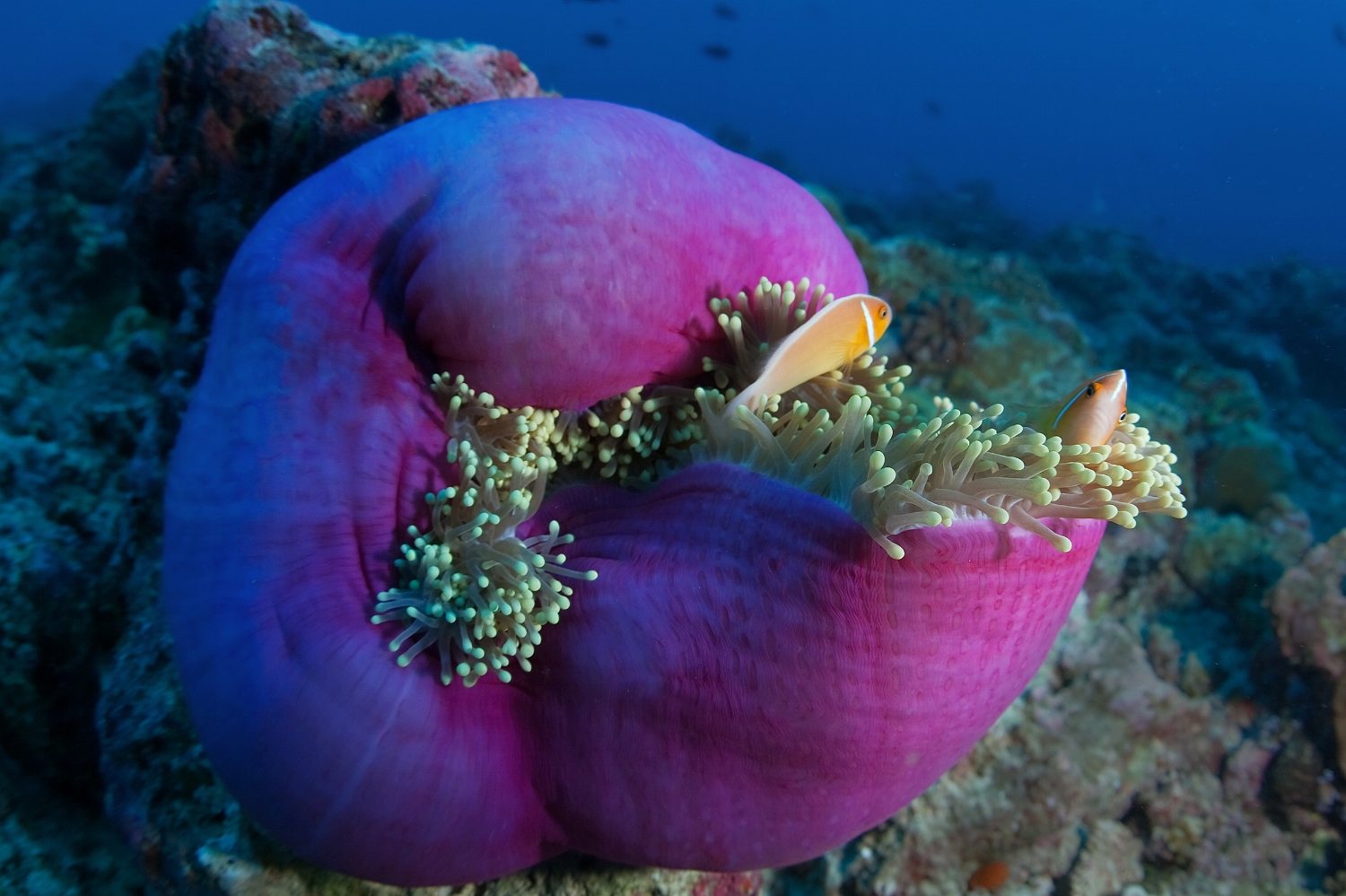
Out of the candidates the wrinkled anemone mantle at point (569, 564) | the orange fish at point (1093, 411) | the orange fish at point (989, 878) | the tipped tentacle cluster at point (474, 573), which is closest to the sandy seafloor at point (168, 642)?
the orange fish at point (989, 878)

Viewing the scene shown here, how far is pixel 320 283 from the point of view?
1.41 meters

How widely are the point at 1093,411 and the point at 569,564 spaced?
969 millimetres

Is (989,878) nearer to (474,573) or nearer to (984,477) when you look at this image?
(984,477)

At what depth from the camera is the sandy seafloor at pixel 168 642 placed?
173cm

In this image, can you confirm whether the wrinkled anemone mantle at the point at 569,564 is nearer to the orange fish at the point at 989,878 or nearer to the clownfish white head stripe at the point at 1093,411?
the clownfish white head stripe at the point at 1093,411

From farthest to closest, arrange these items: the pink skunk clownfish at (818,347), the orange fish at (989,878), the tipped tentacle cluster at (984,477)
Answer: the orange fish at (989,878) < the pink skunk clownfish at (818,347) < the tipped tentacle cluster at (984,477)

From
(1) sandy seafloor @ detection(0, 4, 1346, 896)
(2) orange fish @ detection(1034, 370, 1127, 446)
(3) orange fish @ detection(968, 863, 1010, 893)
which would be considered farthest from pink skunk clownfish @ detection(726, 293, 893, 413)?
(3) orange fish @ detection(968, 863, 1010, 893)

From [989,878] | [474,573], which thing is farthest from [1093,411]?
[989,878]

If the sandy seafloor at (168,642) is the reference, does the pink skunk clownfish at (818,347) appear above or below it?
above

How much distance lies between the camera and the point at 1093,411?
1.17 meters

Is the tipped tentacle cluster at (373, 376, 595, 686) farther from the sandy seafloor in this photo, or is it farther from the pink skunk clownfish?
the sandy seafloor

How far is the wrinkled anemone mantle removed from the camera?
1.23m

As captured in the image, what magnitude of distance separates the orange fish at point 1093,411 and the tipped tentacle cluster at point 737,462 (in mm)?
25

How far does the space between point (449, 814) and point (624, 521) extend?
63cm
